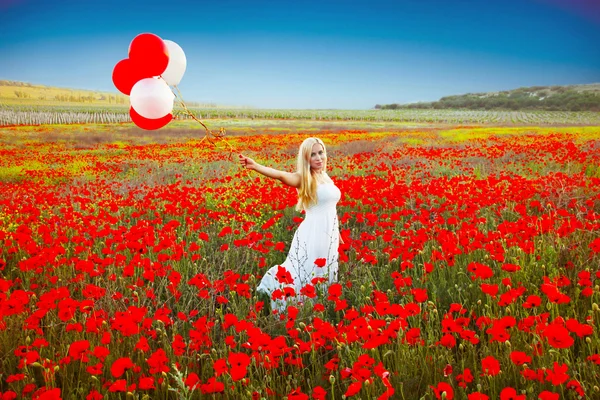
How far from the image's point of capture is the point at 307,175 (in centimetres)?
403

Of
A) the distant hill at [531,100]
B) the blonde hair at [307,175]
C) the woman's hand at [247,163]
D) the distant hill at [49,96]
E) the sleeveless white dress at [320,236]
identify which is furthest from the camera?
the distant hill at [531,100]

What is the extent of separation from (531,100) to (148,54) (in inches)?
3973

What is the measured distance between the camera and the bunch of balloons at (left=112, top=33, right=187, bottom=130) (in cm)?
357

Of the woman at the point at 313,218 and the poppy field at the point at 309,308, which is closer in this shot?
the poppy field at the point at 309,308

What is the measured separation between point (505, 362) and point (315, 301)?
1776mm

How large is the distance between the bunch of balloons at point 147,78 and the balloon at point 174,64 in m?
0.06

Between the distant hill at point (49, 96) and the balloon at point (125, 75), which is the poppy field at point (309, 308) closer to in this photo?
the balloon at point (125, 75)

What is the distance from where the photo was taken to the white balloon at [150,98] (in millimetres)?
3623

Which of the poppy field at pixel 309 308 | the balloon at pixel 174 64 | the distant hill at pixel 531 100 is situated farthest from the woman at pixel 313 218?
the distant hill at pixel 531 100

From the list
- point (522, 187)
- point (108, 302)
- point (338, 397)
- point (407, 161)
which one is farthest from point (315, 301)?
point (407, 161)

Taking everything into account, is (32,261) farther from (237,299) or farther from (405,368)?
(405,368)

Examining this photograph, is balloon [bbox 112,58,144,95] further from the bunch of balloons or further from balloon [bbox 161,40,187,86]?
balloon [bbox 161,40,187,86]

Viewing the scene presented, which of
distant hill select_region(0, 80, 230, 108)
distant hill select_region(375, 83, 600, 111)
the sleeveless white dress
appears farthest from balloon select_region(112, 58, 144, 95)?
distant hill select_region(375, 83, 600, 111)

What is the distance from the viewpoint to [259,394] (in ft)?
6.24
